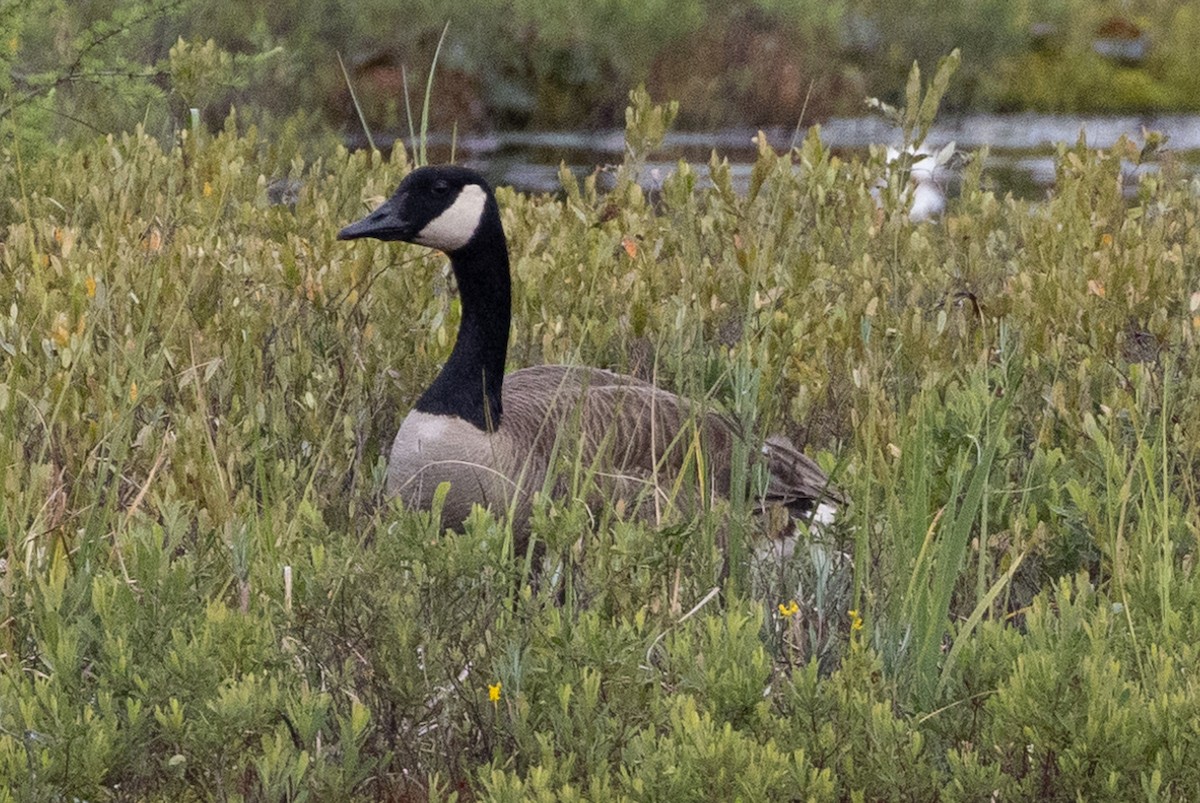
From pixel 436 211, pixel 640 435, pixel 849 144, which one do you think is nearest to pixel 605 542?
pixel 640 435

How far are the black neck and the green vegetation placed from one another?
1.07 feet

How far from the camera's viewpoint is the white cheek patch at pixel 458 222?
5.31 meters

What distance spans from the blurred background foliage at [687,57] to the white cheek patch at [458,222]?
424 inches

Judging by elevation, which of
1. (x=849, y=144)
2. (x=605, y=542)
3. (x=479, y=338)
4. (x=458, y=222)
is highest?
(x=458, y=222)

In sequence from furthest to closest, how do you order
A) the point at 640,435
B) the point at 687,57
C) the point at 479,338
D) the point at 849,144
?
the point at 687,57
the point at 849,144
the point at 479,338
the point at 640,435

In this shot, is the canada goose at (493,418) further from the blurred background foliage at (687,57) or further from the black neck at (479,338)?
the blurred background foliage at (687,57)

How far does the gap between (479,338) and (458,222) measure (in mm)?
376

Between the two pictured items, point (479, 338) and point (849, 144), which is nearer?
point (479, 338)

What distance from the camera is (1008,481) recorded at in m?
4.70

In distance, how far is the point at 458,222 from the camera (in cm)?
534

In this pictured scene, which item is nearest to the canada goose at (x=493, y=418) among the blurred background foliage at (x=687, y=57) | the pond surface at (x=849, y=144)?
the pond surface at (x=849, y=144)

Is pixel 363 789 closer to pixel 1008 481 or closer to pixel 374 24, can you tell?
pixel 1008 481

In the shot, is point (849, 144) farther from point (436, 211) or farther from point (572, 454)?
point (572, 454)

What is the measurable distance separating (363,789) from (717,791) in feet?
2.86
